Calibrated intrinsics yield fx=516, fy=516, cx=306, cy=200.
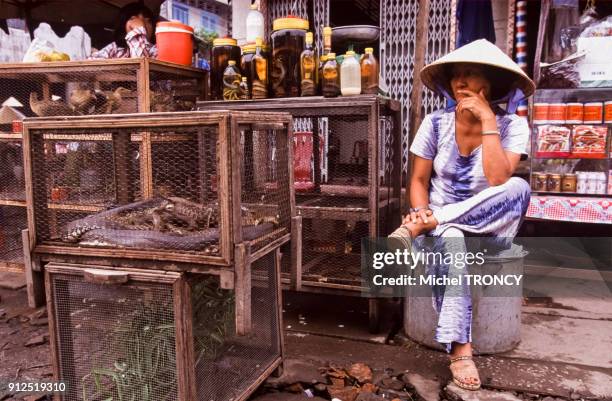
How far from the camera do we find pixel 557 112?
4.75 metres

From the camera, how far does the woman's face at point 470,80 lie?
3008 mm

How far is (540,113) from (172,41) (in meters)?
3.34

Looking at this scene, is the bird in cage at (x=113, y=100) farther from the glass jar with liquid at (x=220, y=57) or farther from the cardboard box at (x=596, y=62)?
the cardboard box at (x=596, y=62)

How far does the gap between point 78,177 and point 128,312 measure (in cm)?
166

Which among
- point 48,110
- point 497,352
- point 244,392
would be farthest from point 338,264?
point 48,110

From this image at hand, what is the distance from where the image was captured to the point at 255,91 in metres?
3.78

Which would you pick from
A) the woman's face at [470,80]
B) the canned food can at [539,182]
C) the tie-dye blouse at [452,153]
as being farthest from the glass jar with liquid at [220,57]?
the canned food can at [539,182]

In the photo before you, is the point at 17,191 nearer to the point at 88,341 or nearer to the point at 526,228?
the point at 88,341

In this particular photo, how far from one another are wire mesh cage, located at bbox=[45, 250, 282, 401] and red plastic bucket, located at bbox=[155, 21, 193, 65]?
2.15 m

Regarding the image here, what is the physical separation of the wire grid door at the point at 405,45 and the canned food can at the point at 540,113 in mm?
1021

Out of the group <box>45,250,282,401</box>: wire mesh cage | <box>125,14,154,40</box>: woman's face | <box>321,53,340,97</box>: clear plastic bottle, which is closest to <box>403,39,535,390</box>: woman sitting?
<box>321,53,340,97</box>: clear plastic bottle

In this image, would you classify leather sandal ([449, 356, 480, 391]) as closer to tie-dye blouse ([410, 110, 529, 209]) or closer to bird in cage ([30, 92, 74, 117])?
tie-dye blouse ([410, 110, 529, 209])

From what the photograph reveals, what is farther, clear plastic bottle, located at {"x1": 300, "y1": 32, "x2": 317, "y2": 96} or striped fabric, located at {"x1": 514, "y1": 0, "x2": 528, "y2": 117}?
striped fabric, located at {"x1": 514, "y1": 0, "x2": 528, "y2": 117}

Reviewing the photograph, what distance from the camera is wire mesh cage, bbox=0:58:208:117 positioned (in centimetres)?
362
